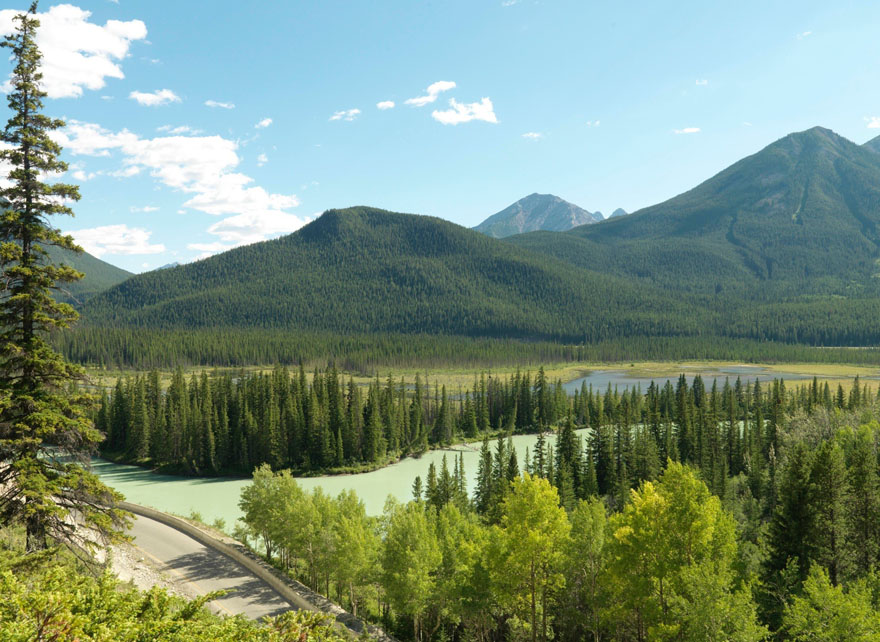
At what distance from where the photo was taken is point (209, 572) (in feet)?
146

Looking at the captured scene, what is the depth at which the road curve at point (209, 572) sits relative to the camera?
39.8 metres

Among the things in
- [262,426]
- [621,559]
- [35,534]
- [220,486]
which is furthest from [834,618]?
[262,426]

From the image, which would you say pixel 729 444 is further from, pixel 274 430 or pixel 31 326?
pixel 31 326

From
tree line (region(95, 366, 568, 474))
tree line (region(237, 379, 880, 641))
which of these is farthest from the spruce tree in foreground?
tree line (region(95, 366, 568, 474))

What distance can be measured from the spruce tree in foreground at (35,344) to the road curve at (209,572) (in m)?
17.7

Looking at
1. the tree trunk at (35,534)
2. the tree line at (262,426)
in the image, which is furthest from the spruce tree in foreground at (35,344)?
the tree line at (262,426)

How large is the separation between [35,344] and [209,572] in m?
30.7

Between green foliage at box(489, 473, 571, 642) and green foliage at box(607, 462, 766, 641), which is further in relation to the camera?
green foliage at box(489, 473, 571, 642)

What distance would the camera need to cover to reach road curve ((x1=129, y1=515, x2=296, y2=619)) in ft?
130

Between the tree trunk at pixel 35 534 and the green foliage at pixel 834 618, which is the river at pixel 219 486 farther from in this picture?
the green foliage at pixel 834 618

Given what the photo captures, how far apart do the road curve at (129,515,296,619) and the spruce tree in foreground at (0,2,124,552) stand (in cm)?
1767

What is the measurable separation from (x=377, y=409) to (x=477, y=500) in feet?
136

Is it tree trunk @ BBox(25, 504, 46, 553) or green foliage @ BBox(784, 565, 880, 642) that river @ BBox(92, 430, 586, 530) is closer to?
tree trunk @ BBox(25, 504, 46, 553)

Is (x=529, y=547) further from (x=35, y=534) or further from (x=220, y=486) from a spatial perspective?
(x=220, y=486)
